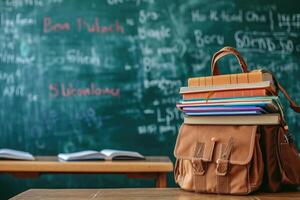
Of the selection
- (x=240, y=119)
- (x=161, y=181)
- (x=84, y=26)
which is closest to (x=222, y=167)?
(x=240, y=119)

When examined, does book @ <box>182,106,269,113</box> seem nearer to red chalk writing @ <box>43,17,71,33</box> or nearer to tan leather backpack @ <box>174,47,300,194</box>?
tan leather backpack @ <box>174,47,300,194</box>

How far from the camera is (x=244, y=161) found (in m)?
1.20

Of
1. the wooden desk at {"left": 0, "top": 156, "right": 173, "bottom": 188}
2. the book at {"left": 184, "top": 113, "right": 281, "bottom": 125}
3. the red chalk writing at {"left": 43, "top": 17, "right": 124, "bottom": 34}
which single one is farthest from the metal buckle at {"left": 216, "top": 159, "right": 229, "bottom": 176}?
the red chalk writing at {"left": 43, "top": 17, "right": 124, "bottom": 34}

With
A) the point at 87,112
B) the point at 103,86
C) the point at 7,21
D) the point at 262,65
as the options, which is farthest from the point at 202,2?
the point at 7,21

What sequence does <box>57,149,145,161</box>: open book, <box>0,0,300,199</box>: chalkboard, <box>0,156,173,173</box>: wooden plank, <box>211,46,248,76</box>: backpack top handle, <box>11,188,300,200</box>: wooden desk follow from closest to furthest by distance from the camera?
1. <box>11,188,300,200</box>: wooden desk
2. <box>211,46,248,76</box>: backpack top handle
3. <box>0,156,173,173</box>: wooden plank
4. <box>57,149,145,161</box>: open book
5. <box>0,0,300,199</box>: chalkboard

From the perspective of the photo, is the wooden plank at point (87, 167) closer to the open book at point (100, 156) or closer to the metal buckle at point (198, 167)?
the open book at point (100, 156)

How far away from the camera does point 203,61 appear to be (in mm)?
3574

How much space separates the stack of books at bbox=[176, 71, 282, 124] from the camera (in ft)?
4.03

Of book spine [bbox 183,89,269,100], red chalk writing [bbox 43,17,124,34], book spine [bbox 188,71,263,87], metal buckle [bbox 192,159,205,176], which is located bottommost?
metal buckle [bbox 192,159,205,176]

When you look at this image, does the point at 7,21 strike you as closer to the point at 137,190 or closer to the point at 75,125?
the point at 75,125

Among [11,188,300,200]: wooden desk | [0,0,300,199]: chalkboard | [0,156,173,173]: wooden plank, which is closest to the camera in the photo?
[11,188,300,200]: wooden desk

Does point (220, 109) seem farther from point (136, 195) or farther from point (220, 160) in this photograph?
point (136, 195)

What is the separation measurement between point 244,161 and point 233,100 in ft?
0.58

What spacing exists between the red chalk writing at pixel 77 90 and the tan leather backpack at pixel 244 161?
2.24 m
